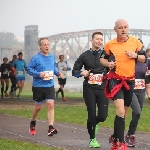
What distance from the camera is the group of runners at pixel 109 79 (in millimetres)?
8000

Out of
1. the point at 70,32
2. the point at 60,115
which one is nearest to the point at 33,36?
the point at 70,32

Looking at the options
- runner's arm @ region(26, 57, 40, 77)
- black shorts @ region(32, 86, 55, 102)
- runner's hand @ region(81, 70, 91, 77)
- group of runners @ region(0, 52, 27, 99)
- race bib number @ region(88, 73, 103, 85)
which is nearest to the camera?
runner's hand @ region(81, 70, 91, 77)

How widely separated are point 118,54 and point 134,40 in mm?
302

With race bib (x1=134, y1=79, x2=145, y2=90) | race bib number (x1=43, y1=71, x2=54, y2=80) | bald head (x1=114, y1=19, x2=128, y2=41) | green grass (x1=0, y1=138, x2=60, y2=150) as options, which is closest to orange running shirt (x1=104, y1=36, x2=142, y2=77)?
bald head (x1=114, y1=19, x2=128, y2=41)

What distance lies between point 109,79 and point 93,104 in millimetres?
1119

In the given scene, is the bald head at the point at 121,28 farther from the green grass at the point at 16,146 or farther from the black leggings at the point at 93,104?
the green grass at the point at 16,146

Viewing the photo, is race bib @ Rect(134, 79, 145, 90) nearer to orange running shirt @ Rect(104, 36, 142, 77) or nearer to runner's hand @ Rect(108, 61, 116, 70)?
orange running shirt @ Rect(104, 36, 142, 77)

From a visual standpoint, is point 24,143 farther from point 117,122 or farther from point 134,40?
point 134,40

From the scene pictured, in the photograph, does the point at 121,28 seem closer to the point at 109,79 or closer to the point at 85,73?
the point at 109,79

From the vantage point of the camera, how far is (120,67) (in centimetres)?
800

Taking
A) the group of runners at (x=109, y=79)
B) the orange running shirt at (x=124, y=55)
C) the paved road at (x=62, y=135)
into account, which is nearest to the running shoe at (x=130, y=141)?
the group of runners at (x=109, y=79)

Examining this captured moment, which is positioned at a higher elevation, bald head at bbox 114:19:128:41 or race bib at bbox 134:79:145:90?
bald head at bbox 114:19:128:41

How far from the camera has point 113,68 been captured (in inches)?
317

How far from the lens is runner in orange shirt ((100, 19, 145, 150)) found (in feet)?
26.1
